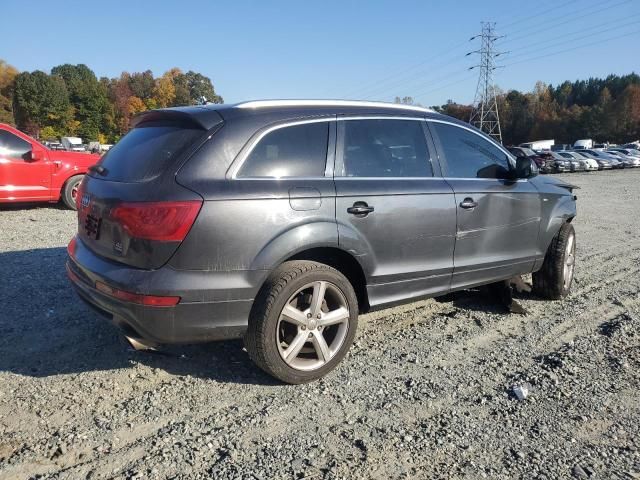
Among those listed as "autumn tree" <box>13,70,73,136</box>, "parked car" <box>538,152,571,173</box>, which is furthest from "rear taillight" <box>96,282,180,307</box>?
"autumn tree" <box>13,70,73,136</box>

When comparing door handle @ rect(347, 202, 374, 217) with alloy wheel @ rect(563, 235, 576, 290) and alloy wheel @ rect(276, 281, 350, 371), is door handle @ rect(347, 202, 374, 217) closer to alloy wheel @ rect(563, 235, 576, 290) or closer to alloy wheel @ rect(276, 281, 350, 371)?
alloy wheel @ rect(276, 281, 350, 371)

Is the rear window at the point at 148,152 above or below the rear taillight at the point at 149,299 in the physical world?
above

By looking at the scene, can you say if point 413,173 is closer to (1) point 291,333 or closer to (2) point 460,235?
(2) point 460,235

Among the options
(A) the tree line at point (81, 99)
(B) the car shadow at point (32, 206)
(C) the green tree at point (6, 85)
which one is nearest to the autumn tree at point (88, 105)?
(A) the tree line at point (81, 99)

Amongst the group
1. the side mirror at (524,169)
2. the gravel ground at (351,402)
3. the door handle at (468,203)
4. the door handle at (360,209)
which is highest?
the side mirror at (524,169)

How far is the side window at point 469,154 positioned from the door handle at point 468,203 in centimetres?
23

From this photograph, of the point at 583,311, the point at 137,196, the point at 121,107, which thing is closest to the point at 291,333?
the point at 137,196

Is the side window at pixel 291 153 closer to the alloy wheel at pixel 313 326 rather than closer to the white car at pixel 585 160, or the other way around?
the alloy wheel at pixel 313 326

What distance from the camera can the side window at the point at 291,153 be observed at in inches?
125

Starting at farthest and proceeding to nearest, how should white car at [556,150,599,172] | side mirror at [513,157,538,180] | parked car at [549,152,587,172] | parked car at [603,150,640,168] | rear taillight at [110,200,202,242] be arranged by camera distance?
parked car at [603,150,640,168]
white car at [556,150,599,172]
parked car at [549,152,587,172]
side mirror at [513,157,538,180]
rear taillight at [110,200,202,242]

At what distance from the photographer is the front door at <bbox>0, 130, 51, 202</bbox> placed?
921 centimetres

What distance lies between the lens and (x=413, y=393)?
3.27 metres

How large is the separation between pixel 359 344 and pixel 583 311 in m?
2.37

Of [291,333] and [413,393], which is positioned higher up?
[291,333]
